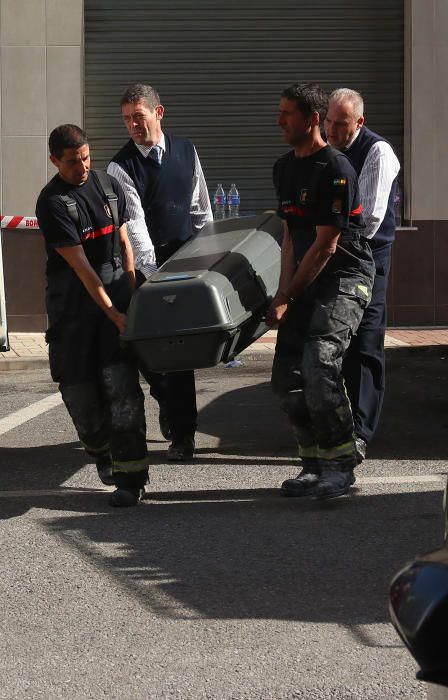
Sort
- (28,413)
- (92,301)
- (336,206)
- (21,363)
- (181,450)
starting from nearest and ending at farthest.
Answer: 1. (336,206)
2. (92,301)
3. (181,450)
4. (28,413)
5. (21,363)

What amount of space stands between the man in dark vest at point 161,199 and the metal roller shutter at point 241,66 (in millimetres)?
6888

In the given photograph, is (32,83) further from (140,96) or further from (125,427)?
(125,427)

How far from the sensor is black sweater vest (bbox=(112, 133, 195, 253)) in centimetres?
753

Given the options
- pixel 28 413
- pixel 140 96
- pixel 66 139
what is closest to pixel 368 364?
pixel 140 96

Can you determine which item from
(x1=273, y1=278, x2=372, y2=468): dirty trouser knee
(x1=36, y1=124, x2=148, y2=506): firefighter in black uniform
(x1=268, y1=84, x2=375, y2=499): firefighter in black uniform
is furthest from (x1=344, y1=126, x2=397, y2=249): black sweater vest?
(x1=36, y1=124, x2=148, y2=506): firefighter in black uniform

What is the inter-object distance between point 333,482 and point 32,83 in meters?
8.39

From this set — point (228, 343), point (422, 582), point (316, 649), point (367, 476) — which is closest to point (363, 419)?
point (367, 476)

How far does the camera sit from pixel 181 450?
7.75 meters

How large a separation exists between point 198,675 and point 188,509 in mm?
2275

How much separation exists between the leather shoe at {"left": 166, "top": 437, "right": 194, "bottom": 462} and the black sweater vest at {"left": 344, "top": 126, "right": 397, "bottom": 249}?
60.6 inches

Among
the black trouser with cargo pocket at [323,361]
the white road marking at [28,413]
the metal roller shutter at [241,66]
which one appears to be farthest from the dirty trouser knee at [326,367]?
the metal roller shutter at [241,66]

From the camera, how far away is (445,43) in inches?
558

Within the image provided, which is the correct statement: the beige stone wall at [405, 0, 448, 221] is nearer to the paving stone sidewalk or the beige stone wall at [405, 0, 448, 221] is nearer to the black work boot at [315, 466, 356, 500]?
the paving stone sidewalk

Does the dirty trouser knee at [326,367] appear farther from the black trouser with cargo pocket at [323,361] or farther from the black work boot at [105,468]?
→ the black work boot at [105,468]
